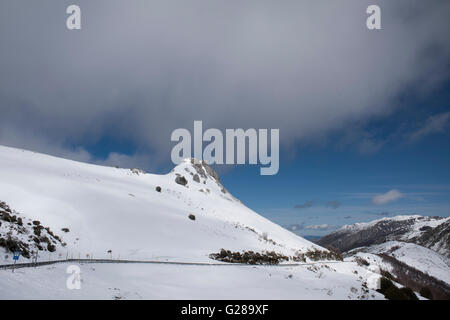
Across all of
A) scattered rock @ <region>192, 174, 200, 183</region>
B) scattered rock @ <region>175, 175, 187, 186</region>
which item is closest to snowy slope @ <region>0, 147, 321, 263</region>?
scattered rock @ <region>175, 175, 187, 186</region>

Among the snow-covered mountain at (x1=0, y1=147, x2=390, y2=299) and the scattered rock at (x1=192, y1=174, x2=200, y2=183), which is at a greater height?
the scattered rock at (x1=192, y1=174, x2=200, y2=183)

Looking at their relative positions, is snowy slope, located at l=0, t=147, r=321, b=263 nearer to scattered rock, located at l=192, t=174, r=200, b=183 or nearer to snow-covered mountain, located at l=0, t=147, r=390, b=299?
snow-covered mountain, located at l=0, t=147, r=390, b=299

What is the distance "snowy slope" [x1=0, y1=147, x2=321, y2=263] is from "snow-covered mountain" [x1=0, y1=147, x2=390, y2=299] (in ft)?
0.40

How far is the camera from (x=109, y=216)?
37938mm

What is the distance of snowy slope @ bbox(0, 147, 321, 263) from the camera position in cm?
3066

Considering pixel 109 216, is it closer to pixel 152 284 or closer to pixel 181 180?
pixel 152 284

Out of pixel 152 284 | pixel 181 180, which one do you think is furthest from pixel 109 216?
pixel 181 180

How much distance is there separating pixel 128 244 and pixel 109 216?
6.98 meters

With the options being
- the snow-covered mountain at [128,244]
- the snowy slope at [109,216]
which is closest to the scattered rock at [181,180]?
the snow-covered mountain at [128,244]

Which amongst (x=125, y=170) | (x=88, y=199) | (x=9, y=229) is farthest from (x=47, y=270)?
(x=125, y=170)

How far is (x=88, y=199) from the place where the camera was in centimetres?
4019

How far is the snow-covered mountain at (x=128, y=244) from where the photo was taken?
16.6 m
